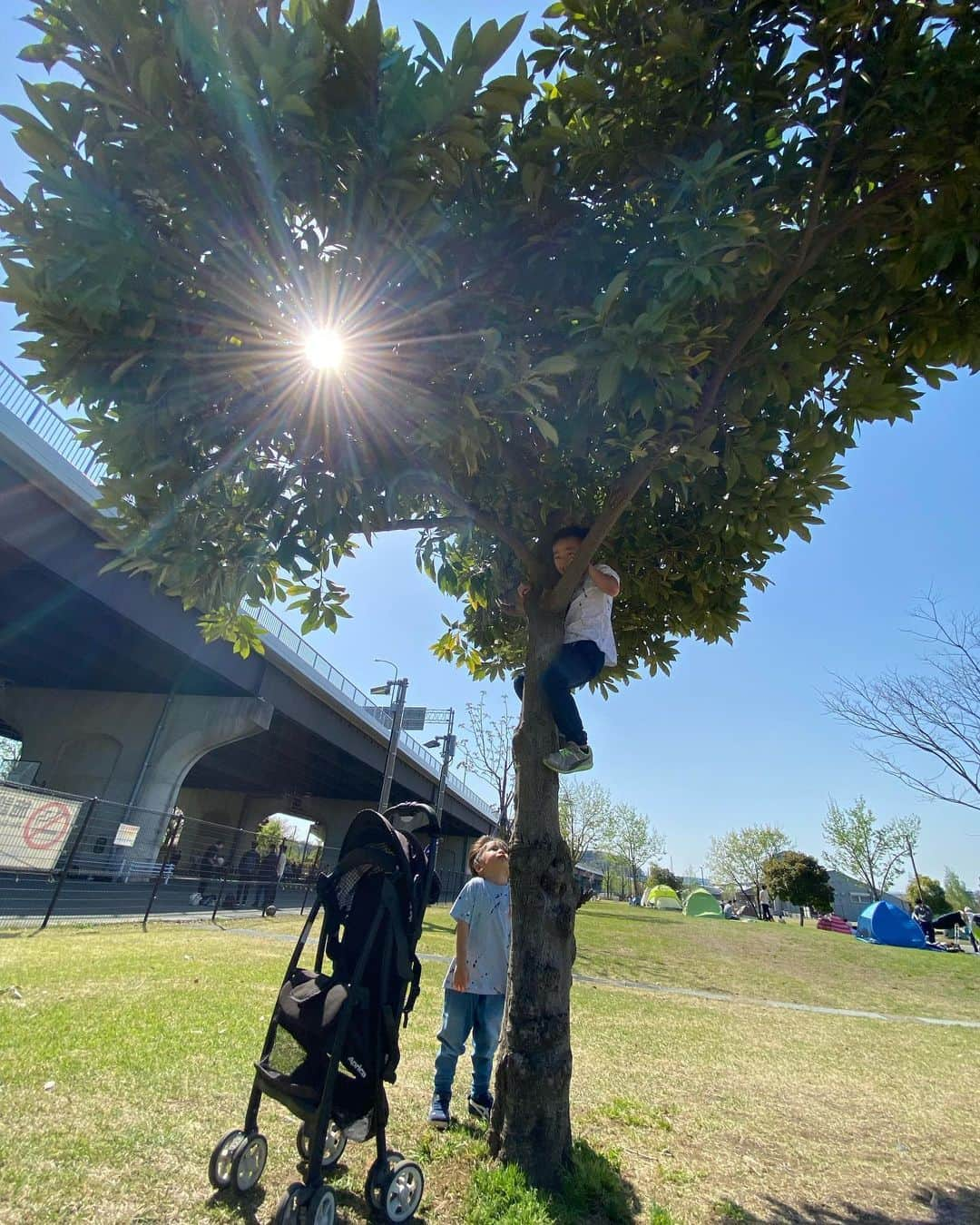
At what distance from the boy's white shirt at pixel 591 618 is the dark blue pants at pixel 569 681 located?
0.35 ft

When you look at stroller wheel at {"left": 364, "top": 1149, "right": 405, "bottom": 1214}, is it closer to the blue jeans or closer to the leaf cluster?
the blue jeans

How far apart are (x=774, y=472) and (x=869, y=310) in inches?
39.0

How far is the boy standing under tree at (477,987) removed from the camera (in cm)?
415

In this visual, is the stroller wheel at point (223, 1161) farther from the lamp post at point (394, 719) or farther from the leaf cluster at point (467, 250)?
the lamp post at point (394, 719)

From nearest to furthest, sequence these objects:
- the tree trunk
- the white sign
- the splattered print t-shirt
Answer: the tree trunk, the splattered print t-shirt, the white sign

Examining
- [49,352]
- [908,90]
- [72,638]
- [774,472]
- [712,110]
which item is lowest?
[49,352]

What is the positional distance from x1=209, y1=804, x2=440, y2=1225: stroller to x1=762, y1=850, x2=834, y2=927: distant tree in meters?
50.2

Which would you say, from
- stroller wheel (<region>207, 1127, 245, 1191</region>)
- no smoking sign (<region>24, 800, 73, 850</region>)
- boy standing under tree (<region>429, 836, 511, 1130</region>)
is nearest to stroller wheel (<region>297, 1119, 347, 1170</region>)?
stroller wheel (<region>207, 1127, 245, 1191</region>)

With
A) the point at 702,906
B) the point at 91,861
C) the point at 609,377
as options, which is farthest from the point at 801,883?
the point at 609,377

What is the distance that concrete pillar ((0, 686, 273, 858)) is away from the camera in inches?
861

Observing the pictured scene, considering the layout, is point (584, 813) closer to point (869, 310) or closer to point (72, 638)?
point (72, 638)

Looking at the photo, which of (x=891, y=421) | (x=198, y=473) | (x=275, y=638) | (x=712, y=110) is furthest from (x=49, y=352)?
(x=275, y=638)

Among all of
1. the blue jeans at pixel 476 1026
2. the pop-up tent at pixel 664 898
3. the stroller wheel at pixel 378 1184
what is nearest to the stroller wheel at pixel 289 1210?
the stroller wheel at pixel 378 1184

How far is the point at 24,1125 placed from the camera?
3.16m
